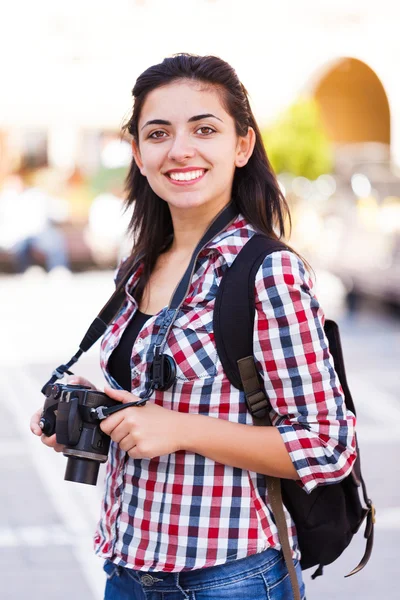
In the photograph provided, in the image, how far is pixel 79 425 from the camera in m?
1.72

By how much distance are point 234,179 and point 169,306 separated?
38 centimetres

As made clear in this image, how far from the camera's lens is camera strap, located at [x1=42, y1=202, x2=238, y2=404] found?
1.70 meters

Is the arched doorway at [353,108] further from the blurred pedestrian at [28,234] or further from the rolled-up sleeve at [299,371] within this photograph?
the rolled-up sleeve at [299,371]

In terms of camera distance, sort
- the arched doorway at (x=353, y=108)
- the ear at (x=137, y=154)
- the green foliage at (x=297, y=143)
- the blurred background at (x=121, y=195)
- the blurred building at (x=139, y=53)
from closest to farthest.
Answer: the ear at (x=137, y=154) < the blurred background at (x=121, y=195) < the blurred building at (x=139, y=53) < the green foliage at (x=297, y=143) < the arched doorway at (x=353, y=108)

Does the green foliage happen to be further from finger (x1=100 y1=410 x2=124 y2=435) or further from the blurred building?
finger (x1=100 y1=410 x2=124 y2=435)

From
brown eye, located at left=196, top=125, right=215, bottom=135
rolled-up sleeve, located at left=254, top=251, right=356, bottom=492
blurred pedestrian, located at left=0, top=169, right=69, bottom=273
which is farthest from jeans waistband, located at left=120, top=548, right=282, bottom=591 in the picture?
blurred pedestrian, located at left=0, top=169, right=69, bottom=273

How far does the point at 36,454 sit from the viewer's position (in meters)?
5.58

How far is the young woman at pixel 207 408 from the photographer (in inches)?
65.0

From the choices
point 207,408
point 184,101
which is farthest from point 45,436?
point 184,101

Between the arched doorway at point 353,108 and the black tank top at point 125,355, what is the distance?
90.3ft

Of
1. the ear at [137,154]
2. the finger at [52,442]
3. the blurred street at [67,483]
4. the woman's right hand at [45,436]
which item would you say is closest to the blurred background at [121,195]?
the blurred street at [67,483]

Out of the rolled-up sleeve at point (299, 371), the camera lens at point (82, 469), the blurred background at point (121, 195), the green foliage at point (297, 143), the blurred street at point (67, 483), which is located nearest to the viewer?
the rolled-up sleeve at point (299, 371)

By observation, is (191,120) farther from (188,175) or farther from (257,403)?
(257,403)

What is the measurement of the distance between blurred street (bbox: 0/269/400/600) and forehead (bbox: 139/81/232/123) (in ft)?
8.10
